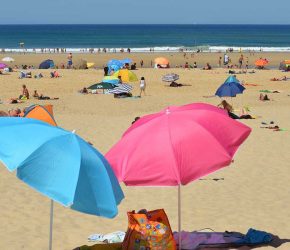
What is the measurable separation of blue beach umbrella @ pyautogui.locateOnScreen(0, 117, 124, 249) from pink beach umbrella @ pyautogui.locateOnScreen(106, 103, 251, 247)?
0.43 m

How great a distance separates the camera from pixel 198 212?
9.45m

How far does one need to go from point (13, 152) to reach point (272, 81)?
96.0ft

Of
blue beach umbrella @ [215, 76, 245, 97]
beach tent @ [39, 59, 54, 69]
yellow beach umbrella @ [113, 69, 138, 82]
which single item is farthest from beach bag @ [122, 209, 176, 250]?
beach tent @ [39, 59, 54, 69]

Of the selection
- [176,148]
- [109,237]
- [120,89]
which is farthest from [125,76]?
[176,148]

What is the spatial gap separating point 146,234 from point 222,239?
167 cm

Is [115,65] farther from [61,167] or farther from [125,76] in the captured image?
[61,167]

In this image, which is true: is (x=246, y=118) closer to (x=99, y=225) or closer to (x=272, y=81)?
(x=99, y=225)

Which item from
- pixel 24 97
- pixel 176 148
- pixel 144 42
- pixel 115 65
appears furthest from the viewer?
pixel 144 42

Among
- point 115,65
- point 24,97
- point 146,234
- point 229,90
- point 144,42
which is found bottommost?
point 144,42

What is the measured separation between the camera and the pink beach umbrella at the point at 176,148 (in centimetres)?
610

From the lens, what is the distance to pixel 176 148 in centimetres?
624

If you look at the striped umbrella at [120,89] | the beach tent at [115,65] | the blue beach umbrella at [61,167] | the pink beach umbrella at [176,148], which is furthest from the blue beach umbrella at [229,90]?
the beach tent at [115,65]

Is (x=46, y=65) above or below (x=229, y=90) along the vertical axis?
below

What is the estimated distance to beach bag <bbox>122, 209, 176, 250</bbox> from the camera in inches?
259
